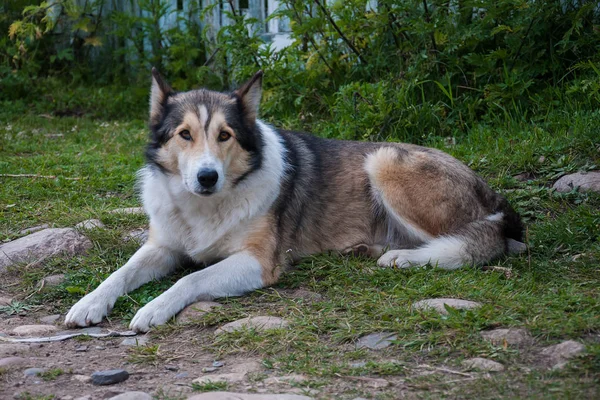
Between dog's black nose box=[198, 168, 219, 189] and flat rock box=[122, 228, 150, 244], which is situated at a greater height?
dog's black nose box=[198, 168, 219, 189]

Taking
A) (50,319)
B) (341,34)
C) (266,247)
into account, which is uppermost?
(341,34)

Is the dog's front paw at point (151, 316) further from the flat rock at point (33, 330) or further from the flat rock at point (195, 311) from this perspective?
the flat rock at point (33, 330)

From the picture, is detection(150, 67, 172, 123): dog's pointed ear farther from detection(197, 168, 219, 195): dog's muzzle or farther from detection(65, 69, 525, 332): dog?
detection(197, 168, 219, 195): dog's muzzle

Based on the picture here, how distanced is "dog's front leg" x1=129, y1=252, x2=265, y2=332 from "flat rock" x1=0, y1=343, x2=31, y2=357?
55 centimetres

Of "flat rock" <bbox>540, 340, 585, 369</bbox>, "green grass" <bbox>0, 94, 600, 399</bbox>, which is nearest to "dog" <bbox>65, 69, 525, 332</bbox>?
"green grass" <bbox>0, 94, 600, 399</bbox>

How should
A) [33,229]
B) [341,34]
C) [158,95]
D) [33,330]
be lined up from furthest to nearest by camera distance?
1. [341,34]
2. [33,229]
3. [158,95]
4. [33,330]

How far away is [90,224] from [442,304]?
2.82 m

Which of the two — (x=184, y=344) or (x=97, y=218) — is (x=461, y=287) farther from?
(x=97, y=218)

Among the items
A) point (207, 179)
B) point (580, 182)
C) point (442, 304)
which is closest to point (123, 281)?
point (207, 179)

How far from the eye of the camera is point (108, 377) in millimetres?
3207

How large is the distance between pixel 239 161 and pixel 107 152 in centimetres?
372

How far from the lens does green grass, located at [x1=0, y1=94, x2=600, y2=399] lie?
3.19 metres

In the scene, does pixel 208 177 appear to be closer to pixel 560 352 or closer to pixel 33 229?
pixel 33 229

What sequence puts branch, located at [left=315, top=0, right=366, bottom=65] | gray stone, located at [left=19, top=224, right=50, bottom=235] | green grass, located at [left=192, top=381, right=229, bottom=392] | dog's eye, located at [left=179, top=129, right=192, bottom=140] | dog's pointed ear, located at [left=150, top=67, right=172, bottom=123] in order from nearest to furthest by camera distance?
green grass, located at [left=192, top=381, right=229, bottom=392], dog's eye, located at [left=179, top=129, right=192, bottom=140], dog's pointed ear, located at [left=150, top=67, right=172, bottom=123], gray stone, located at [left=19, top=224, right=50, bottom=235], branch, located at [left=315, top=0, right=366, bottom=65]
